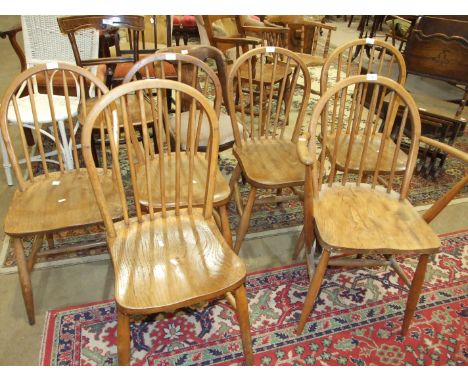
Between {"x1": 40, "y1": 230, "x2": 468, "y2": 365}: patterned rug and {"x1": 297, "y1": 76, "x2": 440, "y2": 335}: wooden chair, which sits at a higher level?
{"x1": 297, "y1": 76, "x2": 440, "y2": 335}: wooden chair

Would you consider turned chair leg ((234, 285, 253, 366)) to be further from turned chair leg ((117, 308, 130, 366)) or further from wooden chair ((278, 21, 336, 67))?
wooden chair ((278, 21, 336, 67))

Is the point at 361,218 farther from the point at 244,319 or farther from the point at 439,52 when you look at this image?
the point at 439,52

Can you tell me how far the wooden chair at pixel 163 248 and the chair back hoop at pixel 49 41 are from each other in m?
1.52

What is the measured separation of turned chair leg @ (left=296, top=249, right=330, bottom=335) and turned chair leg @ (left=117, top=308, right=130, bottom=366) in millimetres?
691

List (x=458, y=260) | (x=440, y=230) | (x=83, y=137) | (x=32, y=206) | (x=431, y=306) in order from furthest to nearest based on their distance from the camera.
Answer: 1. (x=440, y=230)
2. (x=458, y=260)
3. (x=431, y=306)
4. (x=32, y=206)
5. (x=83, y=137)

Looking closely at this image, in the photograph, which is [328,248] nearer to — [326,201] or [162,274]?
[326,201]

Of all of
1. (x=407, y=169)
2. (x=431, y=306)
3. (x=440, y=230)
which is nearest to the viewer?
(x=407, y=169)

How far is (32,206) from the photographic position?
4.58ft

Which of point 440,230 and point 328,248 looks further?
point 440,230

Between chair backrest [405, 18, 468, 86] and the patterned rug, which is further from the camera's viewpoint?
chair backrest [405, 18, 468, 86]

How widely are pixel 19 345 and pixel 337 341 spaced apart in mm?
1282

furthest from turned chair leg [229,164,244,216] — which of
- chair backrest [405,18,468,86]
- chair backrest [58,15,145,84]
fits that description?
chair backrest [405,18,468,86]

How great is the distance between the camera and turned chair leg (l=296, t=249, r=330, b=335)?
1.36 meters
